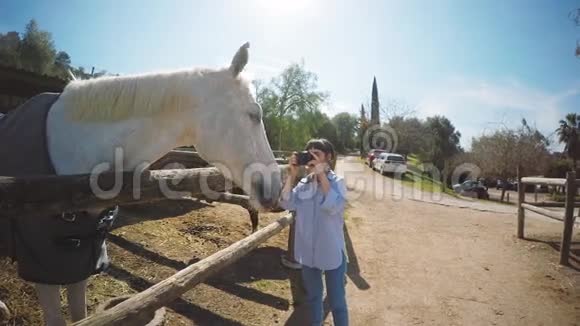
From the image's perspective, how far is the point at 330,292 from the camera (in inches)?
105

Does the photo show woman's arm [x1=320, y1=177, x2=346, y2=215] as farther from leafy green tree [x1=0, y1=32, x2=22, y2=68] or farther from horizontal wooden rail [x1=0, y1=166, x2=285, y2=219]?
leafy green tree [x1=0, y1=32, x2=22, y2=68]

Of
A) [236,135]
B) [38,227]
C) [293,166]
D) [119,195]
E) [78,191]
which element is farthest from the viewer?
[293,166]

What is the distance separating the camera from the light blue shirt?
102 inches

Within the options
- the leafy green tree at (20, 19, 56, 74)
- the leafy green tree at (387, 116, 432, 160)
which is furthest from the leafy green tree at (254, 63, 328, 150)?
the leafy green tree at (20, 19, 56, 74)

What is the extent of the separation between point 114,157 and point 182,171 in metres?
0.45

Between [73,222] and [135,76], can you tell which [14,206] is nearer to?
[73,222]

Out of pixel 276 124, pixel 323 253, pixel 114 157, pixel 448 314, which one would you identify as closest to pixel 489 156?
pixel 276 124

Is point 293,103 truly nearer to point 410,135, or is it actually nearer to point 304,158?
point 410,135

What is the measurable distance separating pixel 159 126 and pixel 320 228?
1545 mm

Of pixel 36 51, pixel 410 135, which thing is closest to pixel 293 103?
pixel 410 135

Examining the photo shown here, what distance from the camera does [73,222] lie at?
5.36ft

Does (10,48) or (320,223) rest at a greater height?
(10,48)

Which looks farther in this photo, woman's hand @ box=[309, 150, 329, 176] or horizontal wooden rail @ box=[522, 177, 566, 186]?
horizontal wooden rail @ box=[522, 177, 566, 186]

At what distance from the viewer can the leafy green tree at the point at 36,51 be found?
34.4 meters
